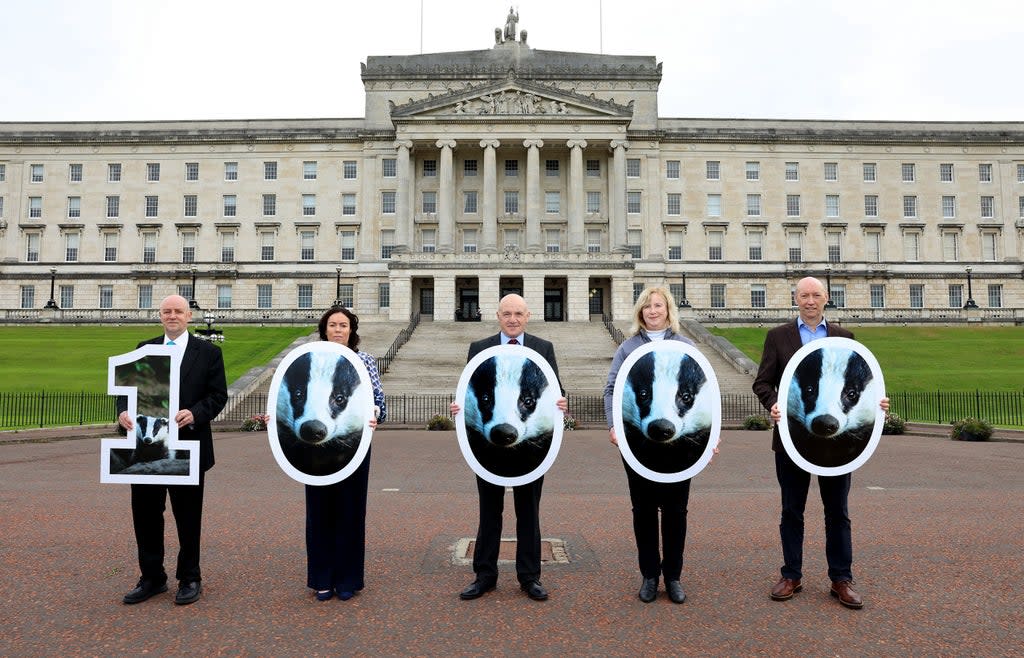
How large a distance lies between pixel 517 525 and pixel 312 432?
88.7 inches

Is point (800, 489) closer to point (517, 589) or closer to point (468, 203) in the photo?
point (517, 589)

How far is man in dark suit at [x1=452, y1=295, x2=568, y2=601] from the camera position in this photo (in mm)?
6695

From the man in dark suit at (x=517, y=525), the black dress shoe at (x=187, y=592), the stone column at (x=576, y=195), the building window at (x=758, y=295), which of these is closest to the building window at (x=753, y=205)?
the building window at (x=758, y=295)

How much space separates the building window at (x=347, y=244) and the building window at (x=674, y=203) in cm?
3201

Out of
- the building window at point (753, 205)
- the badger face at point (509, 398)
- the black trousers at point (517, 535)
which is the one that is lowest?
the black trousers at point (517, 535)

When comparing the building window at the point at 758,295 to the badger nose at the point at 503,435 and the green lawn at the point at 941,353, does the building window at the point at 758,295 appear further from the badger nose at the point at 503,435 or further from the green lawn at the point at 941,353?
the badger nose at the point at 503,435

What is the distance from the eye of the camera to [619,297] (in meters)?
60.8

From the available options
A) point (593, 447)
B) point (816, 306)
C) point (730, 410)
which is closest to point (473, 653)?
point (816, 306)

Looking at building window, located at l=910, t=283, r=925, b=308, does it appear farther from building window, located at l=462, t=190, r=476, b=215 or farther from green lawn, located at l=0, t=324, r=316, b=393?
green lawn, located at l=0, t=324, r=316, b=393

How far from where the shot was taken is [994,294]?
69125 millimetres

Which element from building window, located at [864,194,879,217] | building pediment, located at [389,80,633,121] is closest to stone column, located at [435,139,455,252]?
building pediment, located at [389,80,633,121]

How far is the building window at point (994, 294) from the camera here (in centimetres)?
6875

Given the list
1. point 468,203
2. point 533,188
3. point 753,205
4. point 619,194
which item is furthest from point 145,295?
point 753,205

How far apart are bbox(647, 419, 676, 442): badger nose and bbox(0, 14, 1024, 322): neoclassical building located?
57.9m
